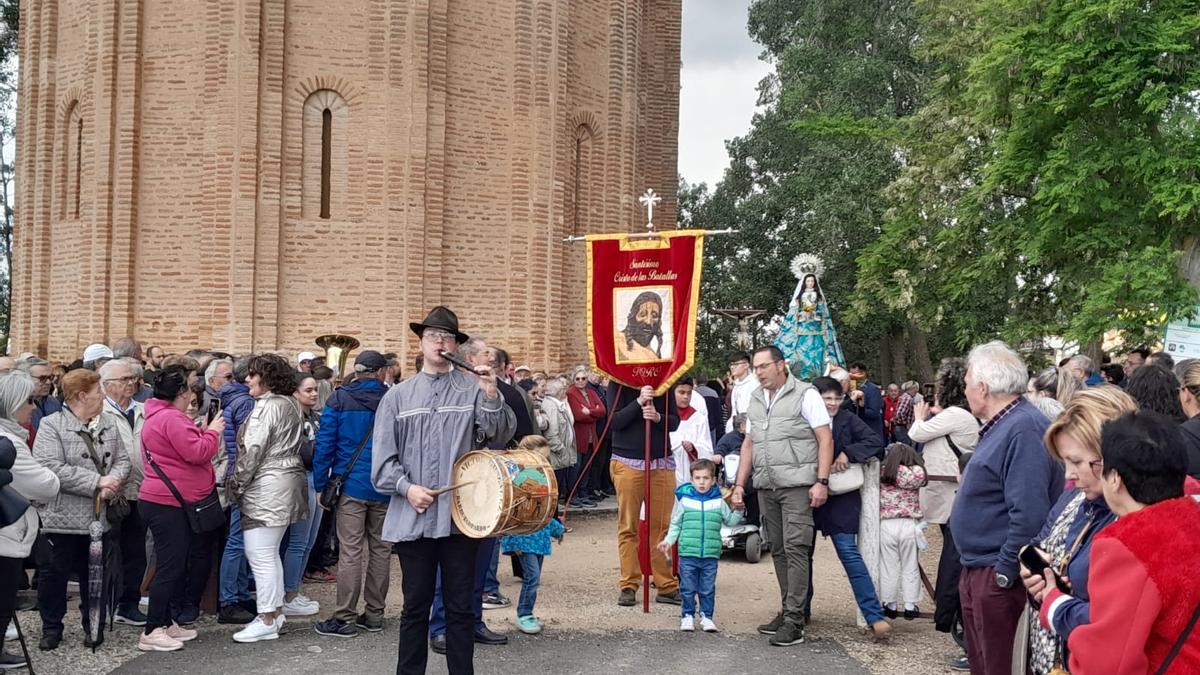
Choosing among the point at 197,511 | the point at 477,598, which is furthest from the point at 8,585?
the point at 477,598

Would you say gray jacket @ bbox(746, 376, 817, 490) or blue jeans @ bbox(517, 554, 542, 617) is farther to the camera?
blue jeans @ bbox(517, 554, 542, 617)

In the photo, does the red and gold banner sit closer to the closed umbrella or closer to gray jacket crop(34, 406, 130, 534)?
gray jacket crop(34, 406, 130, 534)

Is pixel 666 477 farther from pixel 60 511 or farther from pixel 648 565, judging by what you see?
pixel 60 511

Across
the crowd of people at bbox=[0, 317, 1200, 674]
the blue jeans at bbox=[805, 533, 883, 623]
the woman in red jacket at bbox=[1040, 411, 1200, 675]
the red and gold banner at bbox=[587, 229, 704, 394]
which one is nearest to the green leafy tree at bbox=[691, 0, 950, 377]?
the red and gold banner at bbox=[587, 229, 704, 394]

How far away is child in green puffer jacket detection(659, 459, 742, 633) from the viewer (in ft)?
28.2

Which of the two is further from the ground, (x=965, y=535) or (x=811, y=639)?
(x=965, y=535)

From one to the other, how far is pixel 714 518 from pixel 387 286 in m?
12.6

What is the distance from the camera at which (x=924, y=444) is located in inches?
344

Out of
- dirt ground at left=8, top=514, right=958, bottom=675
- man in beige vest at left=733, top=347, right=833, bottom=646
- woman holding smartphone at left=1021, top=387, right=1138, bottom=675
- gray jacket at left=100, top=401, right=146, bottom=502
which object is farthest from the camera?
man in beige vest at left=733, top=347, right=833, bottom=646

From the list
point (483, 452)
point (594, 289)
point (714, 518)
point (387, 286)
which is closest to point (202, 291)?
point (387, 286)

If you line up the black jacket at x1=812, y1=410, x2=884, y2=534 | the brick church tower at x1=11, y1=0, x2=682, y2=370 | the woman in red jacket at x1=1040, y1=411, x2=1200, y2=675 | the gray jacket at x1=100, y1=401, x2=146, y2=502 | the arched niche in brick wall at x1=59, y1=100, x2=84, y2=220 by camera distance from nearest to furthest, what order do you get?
1. the woman in red jacket at x1=1040, y1=411, x2=1200, y2=675
2. the gray jacket at x1=100, y1=401, x2=146, y2=502
3. the black jacket at x1=812, y1=410, x2=884, y2=534
4. the brick church tower at x1=11, y1=0, x2=682, y2=370
5. the arched niche in brick wall at x1=59, y1=100, x2=84, y2=220

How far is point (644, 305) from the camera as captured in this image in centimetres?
1009

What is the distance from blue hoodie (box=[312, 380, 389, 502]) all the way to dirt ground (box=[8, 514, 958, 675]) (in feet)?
3.96

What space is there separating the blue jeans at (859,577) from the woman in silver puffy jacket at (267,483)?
13.3ft
